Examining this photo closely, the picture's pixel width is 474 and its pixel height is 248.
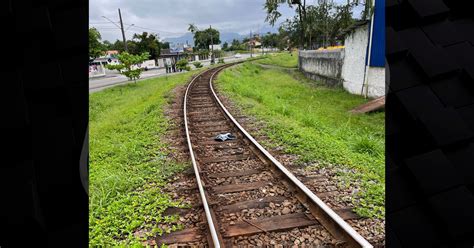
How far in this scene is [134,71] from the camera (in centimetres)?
2898

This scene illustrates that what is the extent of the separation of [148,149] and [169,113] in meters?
3.81

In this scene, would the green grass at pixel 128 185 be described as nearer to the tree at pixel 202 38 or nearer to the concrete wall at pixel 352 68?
Answer: the concrete wall at pixel 352 68

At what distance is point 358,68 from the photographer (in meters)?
16.0

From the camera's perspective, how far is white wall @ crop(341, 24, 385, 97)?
14.1 m

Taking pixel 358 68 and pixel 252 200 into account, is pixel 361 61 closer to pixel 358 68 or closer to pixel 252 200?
pixel 358 68

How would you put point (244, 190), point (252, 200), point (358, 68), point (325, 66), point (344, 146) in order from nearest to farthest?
point (252, 200) → point (244, 190) → point (344, 146) → point (358, 68) → point (325, 66)

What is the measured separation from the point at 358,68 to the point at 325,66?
22.0ft

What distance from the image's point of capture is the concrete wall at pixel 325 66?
63.8ft

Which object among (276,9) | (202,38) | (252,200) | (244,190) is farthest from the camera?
(202,38)

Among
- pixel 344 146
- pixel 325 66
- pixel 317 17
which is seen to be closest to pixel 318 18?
pixel 317 17

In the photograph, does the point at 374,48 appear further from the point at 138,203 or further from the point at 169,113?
the point at 138,203

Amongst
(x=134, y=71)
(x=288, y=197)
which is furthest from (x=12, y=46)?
(x=134, y=71)

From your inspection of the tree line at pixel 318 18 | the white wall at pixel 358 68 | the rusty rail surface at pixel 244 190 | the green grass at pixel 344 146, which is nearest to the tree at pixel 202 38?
the tree line at pixel 318 18

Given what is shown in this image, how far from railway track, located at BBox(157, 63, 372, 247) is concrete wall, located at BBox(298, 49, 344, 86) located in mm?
14936
